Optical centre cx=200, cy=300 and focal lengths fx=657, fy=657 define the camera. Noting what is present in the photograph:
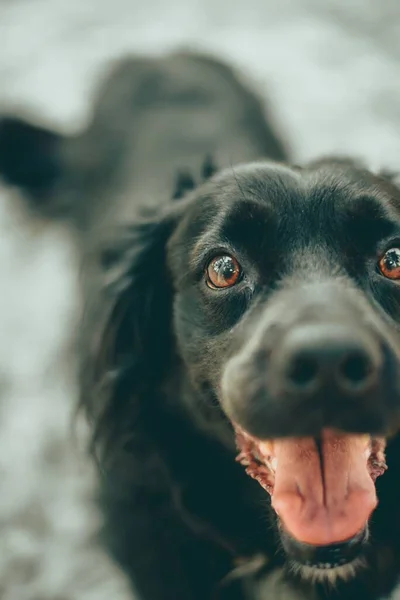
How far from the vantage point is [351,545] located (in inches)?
57.7

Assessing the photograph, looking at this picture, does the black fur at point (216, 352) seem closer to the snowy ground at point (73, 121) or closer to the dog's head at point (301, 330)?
the dog's head at point (301, 330)

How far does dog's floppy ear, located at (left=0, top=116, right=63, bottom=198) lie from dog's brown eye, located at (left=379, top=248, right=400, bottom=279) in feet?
7.01

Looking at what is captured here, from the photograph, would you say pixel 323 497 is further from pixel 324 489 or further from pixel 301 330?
pixel 301 330

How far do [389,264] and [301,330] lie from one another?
46 cm

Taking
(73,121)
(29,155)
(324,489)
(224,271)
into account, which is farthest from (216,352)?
(73,121)

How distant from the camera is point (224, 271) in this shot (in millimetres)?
1669

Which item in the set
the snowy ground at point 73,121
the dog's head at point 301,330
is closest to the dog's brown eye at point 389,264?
the dog's head at point 301,330

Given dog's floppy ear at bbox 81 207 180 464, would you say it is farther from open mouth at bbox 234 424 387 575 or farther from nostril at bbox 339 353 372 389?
nostril at bbox 339 353 372 389

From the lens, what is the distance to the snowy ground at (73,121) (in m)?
2.63

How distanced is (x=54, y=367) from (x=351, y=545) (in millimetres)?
2077

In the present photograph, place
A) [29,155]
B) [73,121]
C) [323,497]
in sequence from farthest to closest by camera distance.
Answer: [73,121] < [29,155] < [323,497]

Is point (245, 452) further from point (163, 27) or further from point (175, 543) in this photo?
point (163, 27)

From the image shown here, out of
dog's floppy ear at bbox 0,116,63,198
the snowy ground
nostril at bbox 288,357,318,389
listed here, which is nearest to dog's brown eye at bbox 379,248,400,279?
nostril at bbox 288,357,318,389

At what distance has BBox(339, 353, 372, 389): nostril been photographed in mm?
1226
